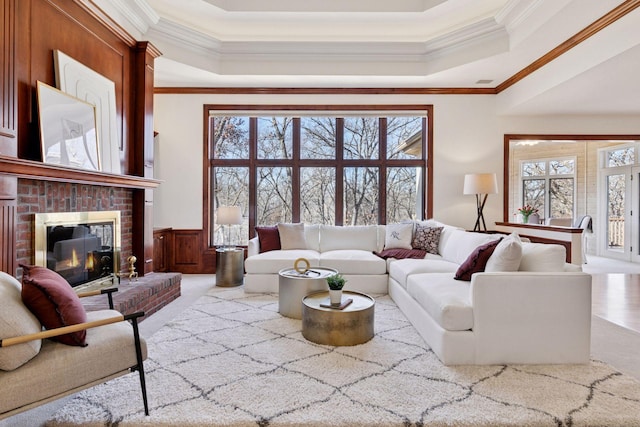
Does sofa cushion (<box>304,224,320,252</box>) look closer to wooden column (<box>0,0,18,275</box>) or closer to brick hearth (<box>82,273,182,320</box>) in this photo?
brick hearth (<box>82,273,182,320</box>)

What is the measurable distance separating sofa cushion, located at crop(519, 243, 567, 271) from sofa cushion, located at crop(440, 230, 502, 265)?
25.0 inches

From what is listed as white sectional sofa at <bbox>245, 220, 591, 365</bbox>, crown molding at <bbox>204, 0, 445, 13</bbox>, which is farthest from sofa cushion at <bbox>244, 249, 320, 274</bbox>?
crown molding at <bbox>204, 0, 445, 13</bbox>

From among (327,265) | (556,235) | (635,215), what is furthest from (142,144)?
(635,215)

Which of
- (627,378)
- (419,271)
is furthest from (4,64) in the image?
(627,378)

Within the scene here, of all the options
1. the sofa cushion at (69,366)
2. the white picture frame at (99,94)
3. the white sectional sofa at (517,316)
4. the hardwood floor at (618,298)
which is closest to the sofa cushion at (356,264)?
the white sectional sofa at (517,316)

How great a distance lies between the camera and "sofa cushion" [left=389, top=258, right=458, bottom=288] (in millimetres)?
3671

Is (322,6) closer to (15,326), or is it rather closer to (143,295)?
(143,295)

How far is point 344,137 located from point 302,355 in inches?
159

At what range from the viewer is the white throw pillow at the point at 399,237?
484cm

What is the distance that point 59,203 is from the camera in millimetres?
3062

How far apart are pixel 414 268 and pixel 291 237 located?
1.89m

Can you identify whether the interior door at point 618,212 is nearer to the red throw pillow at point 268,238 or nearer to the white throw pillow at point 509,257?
the white throw pillow at point 509,257

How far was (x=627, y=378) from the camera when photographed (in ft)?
7.51

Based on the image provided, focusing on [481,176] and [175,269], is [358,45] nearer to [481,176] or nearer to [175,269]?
[481,176]
